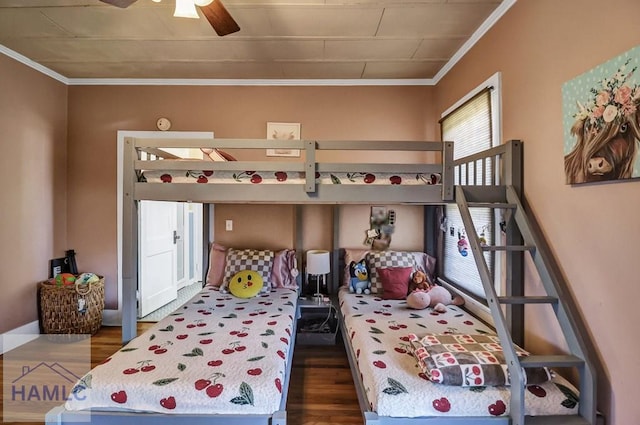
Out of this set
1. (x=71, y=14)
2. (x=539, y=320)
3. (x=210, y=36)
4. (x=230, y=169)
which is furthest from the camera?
(x=210, y=36)

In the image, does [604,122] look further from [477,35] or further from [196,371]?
[196,371]

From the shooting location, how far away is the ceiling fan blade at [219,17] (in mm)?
1607

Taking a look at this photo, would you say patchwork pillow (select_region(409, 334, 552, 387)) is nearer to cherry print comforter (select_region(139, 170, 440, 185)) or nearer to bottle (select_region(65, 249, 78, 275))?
cherry print comforter (select_region(139, 170, 440, 185))

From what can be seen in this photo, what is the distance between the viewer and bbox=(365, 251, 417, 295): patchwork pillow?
3.00m

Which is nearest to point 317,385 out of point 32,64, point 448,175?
point 448,175

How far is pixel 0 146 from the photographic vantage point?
8.93ft

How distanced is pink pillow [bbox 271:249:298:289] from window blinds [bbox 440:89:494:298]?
1.52 m

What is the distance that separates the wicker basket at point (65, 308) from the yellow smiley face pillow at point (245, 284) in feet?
4.93

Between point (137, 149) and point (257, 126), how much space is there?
5.01 ft

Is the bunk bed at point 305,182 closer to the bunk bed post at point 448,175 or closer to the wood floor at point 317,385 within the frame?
the bunk bed post at point 448,175

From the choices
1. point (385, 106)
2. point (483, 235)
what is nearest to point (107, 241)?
point (385, 106)

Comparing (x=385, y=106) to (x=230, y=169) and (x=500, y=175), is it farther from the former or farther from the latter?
(x=230, y=169)

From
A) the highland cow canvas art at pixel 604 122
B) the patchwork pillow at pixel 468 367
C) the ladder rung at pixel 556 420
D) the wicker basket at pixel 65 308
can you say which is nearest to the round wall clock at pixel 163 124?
the wicker basket at pixel 65 308

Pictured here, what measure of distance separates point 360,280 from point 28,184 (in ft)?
10.9
